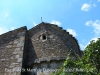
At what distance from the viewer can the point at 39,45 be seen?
976cm

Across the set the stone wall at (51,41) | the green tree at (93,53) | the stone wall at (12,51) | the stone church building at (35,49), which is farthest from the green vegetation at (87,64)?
the stone wall at (12,51)

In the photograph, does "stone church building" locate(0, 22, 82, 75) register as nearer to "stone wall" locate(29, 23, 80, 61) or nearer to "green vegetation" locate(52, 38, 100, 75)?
"stone wall" locate(29, 23, 80, 61)

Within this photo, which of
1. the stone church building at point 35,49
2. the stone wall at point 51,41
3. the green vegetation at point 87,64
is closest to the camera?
the green vegetation at point 87,64

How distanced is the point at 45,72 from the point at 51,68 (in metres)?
0.32

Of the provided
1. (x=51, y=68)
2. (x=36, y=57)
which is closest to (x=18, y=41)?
(x=36, y=57)

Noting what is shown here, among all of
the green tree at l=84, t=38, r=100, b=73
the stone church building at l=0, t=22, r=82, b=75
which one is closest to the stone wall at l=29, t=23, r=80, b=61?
the stone church building at l=0, t=22, r=82, b=75

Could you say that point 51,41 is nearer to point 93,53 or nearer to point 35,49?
point 35,49

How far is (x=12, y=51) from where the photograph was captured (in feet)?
31.8

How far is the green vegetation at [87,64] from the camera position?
7281 millimetres

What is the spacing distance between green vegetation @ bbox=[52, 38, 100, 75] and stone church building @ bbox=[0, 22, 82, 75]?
3.97ft

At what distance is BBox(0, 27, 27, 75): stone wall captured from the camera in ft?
29.6

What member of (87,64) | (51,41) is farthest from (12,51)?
(87,64)

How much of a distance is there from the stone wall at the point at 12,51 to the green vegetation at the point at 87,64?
7.32ft

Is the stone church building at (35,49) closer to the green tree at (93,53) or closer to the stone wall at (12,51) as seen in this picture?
the stone wall at (12,51)
